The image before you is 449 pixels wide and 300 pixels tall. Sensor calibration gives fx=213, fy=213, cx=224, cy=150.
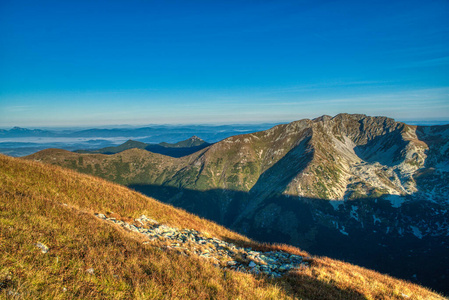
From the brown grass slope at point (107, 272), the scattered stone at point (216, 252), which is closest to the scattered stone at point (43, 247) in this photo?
the brown grass slope at point (107, 272)

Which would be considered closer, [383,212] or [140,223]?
[140,223]

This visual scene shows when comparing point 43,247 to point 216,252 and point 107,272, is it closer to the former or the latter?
point 107,272

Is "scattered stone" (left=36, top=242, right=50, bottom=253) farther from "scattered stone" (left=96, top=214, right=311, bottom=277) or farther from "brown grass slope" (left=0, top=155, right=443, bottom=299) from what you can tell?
"scattered stone" (left=96, top=214, right=311, bottom=277)

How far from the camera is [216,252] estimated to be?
16.0 m

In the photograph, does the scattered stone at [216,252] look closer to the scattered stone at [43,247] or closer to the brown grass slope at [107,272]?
the brown grass slope at [107,272]

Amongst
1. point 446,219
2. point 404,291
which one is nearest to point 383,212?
point 446,219

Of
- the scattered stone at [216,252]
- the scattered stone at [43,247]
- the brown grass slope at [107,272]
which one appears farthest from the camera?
the scattered stone at [216,252]

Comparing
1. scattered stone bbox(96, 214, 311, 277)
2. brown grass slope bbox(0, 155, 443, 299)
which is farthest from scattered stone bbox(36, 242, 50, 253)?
scattered stone bbox(96, 214, 311, 277)

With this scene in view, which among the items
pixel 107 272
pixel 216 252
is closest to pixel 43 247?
pixel 107 272

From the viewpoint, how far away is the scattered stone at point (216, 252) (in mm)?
13945

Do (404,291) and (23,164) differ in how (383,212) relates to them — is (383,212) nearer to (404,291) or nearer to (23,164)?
(404,291)

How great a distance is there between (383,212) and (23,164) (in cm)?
25092

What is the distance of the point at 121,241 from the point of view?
11648mm

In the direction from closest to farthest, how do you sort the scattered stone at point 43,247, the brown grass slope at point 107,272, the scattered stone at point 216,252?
the brown grass slope at point 107,272
the scattered stone at point 43,247
the scattered stone at point 216,252
